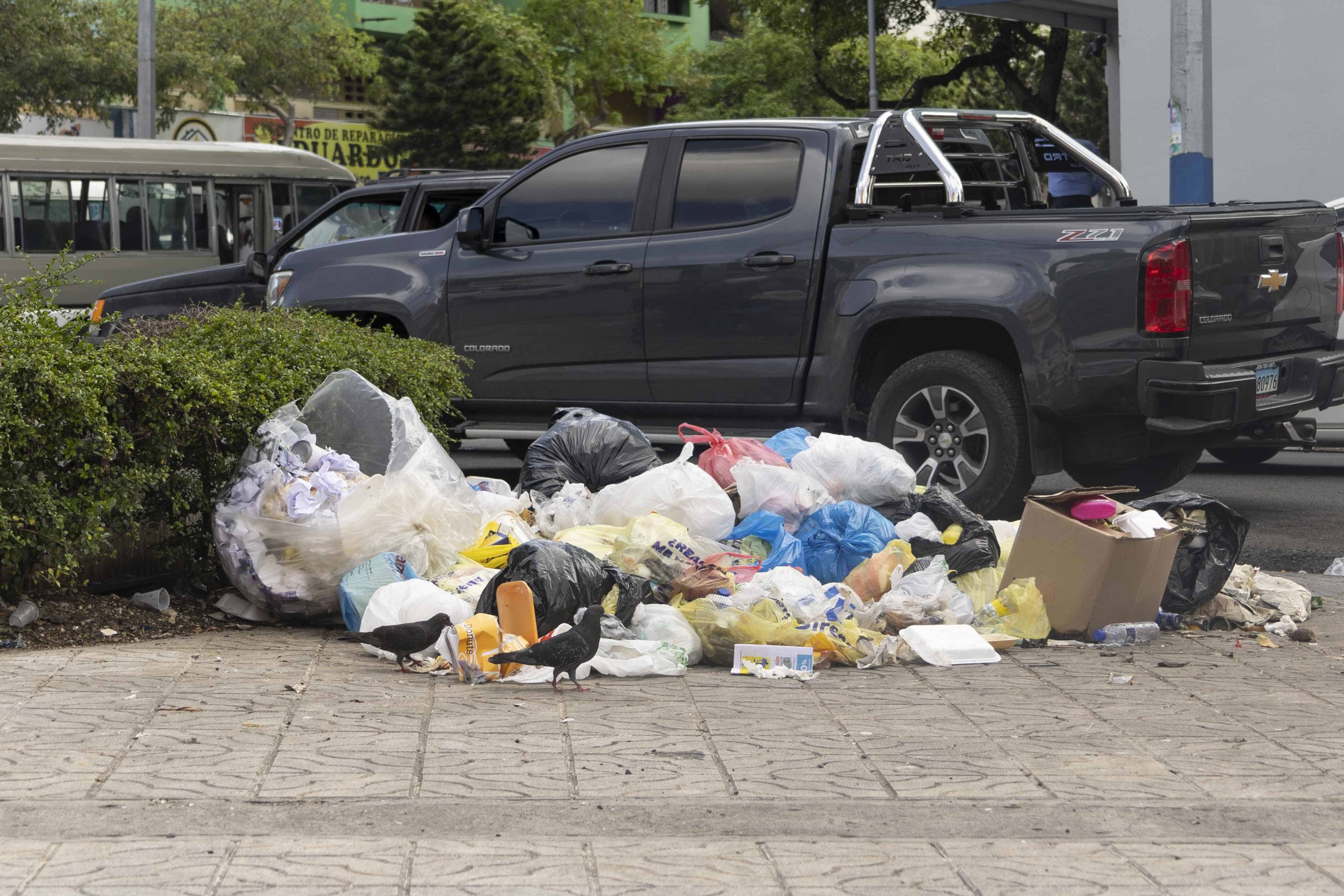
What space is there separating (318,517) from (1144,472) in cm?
462

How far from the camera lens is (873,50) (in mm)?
36188

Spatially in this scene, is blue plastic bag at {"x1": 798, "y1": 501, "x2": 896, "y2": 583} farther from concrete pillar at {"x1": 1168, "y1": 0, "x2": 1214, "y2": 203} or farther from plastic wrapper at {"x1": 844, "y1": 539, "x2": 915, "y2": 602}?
concrete pillar at {"x1": 1168, "y1": 0, "x2": 1214, "y2": 203}

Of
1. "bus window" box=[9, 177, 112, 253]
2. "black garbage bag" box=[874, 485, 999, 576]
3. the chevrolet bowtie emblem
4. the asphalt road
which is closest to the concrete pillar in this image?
the asphalt road

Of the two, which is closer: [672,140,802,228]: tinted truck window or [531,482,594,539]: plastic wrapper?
[531,482,594,539]: plastic wrapper

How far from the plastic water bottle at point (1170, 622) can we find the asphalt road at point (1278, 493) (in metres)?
1.50

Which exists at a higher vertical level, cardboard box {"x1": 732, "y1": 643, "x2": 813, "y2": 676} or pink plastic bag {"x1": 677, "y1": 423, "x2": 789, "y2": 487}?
pink plastic bag {"x1": 677, "y1": 423, "x2": 789, "y2": 487}

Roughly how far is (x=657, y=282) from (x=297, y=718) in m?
4.09

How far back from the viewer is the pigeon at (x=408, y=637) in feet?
16.6

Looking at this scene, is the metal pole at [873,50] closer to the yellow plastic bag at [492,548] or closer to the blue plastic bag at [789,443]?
the blue plastic bag at [789,443]

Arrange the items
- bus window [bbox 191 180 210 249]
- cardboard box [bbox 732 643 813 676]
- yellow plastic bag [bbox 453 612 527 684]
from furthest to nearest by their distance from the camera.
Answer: bus window [bbox 191 180 210 249]
cardboard box [bbox 732 643 813 676]
yellow plastic bag [bbox 453 612 527 684]

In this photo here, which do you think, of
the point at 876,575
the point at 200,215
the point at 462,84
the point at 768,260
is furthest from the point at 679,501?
the point at 462,84

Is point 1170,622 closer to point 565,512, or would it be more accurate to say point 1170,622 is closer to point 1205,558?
point 1205,558

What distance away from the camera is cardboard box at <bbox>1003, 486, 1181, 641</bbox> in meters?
5.64

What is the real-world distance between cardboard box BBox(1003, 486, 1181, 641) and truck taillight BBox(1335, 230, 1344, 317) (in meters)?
2.52
